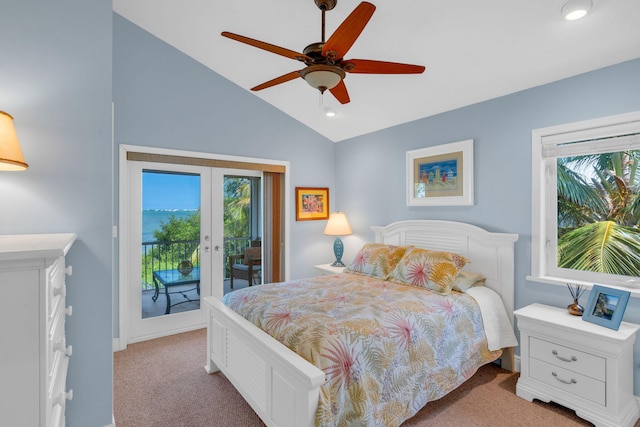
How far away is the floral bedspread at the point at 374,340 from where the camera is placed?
168 centimetres

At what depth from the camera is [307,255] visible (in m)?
4.64

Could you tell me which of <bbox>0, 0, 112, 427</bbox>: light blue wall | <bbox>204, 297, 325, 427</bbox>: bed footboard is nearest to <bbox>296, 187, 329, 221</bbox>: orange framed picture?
<bbox>204, 297, 325, 427</bbox>: bed footboard

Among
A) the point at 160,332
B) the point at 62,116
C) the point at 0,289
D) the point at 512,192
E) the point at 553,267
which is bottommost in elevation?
the point at 160,332

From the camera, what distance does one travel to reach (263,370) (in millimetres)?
1979

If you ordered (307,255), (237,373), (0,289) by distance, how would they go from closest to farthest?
(0,289), (237,373), (307,255)

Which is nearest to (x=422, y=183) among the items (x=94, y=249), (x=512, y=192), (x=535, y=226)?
(x=512, y=192)

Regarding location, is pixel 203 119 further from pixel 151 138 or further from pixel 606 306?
pixel 606 306

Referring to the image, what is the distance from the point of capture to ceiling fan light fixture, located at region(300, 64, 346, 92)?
5.96 feet

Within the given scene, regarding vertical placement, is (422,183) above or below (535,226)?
above

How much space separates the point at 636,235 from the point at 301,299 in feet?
7.98

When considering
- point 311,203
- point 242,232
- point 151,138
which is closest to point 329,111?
point 311,203

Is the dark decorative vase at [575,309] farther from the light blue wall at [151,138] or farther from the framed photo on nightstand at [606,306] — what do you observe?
the light blue wall at [151,138]

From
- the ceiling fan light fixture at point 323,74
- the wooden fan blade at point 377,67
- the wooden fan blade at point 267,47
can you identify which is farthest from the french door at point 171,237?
the wooden fan blade at point 377,67

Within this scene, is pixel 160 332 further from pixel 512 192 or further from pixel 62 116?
pixel 512 192
